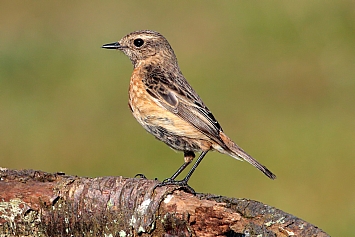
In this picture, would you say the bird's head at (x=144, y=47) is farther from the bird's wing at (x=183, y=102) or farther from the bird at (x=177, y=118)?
the bird's wing at (x=183, y=102)

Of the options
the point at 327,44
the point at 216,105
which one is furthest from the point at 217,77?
the point at 327,44

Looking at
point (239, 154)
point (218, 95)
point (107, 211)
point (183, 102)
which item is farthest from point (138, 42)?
point (218, 95)

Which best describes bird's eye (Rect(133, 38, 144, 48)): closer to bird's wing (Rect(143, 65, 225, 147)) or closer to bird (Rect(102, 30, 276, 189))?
bird (Rect(102, 30, 276, 189))

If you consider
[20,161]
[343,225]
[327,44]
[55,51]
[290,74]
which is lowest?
[20,161]

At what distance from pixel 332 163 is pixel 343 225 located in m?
2.02

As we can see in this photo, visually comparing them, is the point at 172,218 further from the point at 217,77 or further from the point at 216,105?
the point at 217,77

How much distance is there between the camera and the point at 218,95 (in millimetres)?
16297

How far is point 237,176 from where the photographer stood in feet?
43.1

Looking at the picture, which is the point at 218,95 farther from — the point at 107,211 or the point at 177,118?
the point at 107,211

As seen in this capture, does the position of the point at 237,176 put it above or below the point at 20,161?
above

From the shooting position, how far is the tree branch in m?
6.27

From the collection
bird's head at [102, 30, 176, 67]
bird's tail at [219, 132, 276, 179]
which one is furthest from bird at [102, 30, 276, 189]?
bird's head at [102, 30, 176, 67]

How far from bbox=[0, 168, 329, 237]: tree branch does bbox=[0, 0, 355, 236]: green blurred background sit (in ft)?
18.7

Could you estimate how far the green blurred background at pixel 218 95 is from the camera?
43.2 ft
